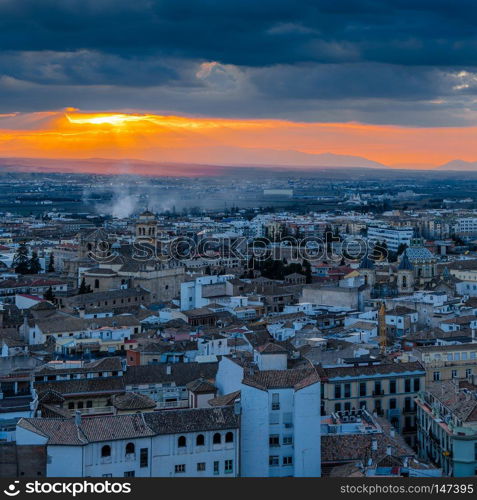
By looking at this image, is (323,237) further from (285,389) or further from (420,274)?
(285,389)

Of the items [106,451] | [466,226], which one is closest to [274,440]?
[106,451]

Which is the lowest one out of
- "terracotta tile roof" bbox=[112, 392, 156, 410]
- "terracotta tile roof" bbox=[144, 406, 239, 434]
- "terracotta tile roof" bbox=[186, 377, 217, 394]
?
"terracotta tile roof" bbox=[112, 392, 156, 410]

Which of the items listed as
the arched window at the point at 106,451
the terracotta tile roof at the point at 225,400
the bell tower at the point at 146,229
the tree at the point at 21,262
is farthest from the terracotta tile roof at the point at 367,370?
the tree at the point at 21,262

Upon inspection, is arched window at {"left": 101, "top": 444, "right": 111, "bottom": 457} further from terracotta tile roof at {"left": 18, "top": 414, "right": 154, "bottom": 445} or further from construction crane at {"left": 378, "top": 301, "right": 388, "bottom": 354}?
construction crane at {"left": 378, "top": 301, "right": 388, "bottom": 354}

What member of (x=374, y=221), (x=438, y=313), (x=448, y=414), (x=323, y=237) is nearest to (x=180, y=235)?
(x=323, y=237)

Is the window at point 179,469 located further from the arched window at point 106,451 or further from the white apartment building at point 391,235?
the white apartment building at point 391,235

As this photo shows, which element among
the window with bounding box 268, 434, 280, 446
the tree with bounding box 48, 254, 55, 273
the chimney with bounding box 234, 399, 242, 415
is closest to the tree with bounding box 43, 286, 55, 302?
the tree with bounding box 48, 254, 55, 273
